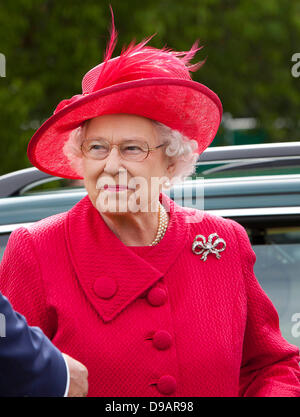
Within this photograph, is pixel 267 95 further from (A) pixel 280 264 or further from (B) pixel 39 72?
(A) pixel 280 264

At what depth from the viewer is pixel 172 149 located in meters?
2.43

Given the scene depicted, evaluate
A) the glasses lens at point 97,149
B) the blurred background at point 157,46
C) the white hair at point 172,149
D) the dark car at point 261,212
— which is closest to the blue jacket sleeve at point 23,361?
the glasses lens at point 97,149

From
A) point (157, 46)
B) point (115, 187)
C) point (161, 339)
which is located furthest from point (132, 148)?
point (157, 46)

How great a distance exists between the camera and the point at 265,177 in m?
2.95

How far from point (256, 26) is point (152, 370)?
13.1m

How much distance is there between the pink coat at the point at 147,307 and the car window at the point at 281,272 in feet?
0.95

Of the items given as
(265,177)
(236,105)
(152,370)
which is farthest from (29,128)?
(152,370)

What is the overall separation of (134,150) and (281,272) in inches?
32.4

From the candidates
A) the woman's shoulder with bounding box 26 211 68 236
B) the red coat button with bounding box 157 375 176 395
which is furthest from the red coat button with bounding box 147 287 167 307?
the woman's shoulder with bounding box 26 211 68 236

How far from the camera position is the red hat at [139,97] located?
223 centimetres

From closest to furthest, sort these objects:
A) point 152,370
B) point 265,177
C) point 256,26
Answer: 1. point 152,370
2. point 265,177
3. point 256,26

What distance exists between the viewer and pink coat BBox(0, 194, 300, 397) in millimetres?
2207

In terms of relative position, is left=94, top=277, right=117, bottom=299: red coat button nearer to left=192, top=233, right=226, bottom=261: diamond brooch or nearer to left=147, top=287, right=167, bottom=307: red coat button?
left=147, top=287, right=167, bottom=307: red coat button

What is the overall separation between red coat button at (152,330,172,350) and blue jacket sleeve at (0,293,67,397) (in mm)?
568
